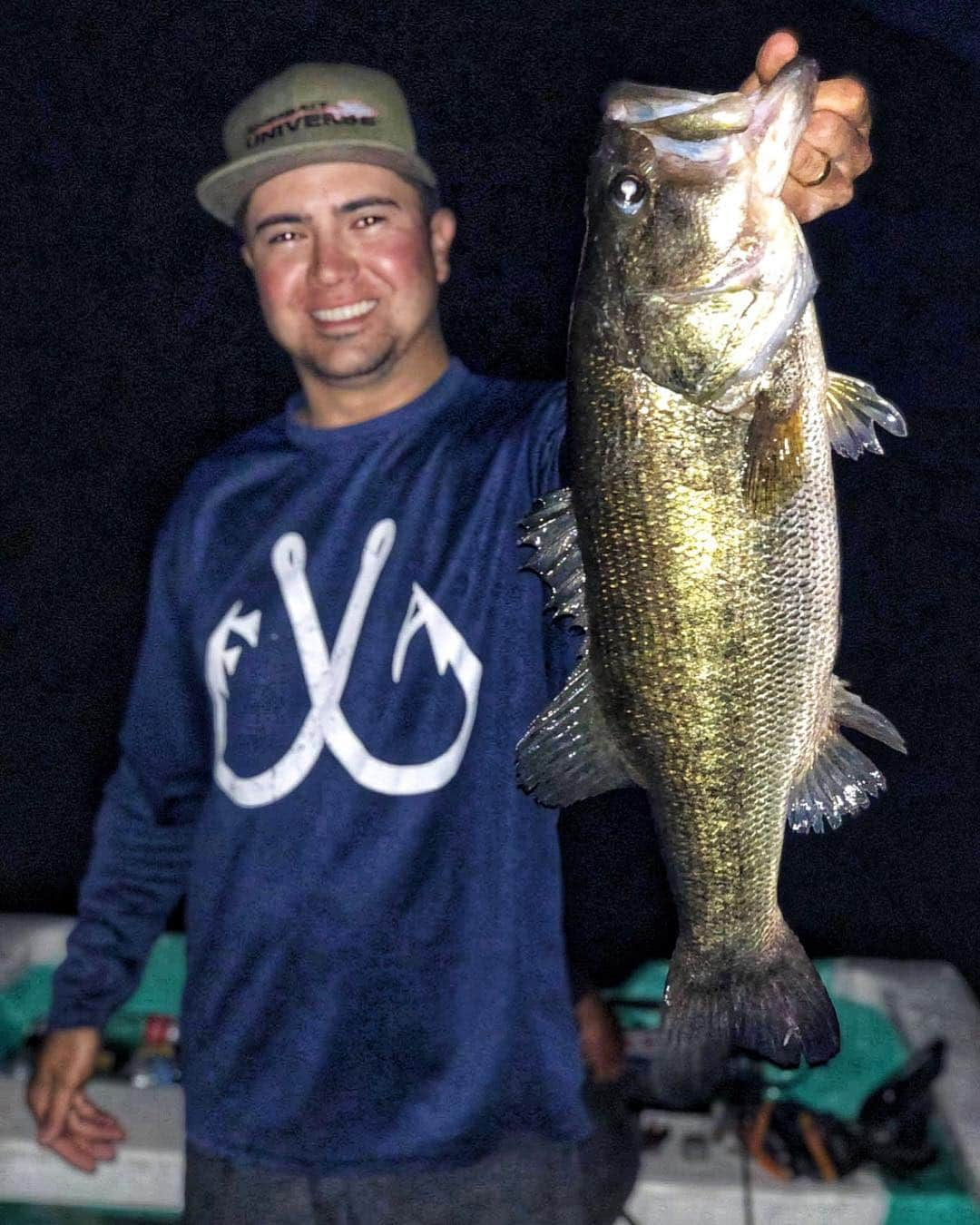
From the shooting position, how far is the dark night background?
2.31 m

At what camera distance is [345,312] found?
5.41 feet

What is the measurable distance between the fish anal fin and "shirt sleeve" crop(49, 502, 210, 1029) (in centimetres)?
112

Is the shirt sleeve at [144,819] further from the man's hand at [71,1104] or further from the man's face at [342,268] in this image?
the man's face at [342,268]

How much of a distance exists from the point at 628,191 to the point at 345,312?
821 millimetres

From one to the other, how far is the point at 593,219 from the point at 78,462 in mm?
2066

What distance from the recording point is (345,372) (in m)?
1.66

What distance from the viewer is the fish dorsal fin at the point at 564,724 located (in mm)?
1009

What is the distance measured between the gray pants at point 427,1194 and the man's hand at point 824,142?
123 centimetres

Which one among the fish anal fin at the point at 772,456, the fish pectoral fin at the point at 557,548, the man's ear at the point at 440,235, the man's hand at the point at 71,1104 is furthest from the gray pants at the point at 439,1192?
the man's ear at the point at 440,235

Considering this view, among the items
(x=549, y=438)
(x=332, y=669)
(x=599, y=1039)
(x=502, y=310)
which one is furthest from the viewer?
(x=502, y=310)

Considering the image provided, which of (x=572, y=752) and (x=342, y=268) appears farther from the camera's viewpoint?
(x=342, y=268)

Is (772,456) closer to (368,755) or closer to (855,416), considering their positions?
(855,416)

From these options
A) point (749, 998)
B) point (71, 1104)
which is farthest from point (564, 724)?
point (71, 1104)

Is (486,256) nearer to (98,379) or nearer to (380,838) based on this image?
(98,379)
